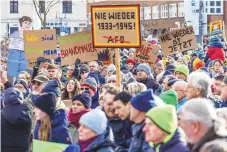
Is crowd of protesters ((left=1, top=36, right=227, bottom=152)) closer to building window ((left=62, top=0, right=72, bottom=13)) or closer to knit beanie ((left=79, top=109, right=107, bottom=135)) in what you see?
knit beanie ((left=79, top=109, right=107, bottom=135))

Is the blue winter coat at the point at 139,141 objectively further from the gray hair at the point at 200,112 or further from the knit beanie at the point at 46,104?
the knit beanie at the point at 46,104

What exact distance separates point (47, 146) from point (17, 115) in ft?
2.04

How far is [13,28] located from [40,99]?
2174 inches

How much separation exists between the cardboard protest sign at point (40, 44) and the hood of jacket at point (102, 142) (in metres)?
8.83

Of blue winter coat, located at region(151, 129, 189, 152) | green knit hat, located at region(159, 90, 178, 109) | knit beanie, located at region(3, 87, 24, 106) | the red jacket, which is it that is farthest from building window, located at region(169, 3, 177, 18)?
blue winter coat, located at region(151, 129, 189, 152)

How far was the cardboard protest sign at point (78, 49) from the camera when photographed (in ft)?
44.6

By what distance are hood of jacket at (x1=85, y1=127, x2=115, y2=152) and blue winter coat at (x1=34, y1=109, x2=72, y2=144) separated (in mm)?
1236

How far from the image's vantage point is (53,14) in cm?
6362

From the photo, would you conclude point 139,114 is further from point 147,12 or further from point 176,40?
point 147,12

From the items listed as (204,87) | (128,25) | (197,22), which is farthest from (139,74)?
(197,22)

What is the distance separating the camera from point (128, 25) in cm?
941

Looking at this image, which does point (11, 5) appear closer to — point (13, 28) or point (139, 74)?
point (13, 28)

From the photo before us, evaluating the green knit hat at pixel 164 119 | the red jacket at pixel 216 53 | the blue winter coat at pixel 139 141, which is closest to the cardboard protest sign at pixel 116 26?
the blue winter coat at pixel 139 141

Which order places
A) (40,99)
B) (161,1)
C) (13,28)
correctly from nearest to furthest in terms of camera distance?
(40,99)
(13,28)
(161,1)
